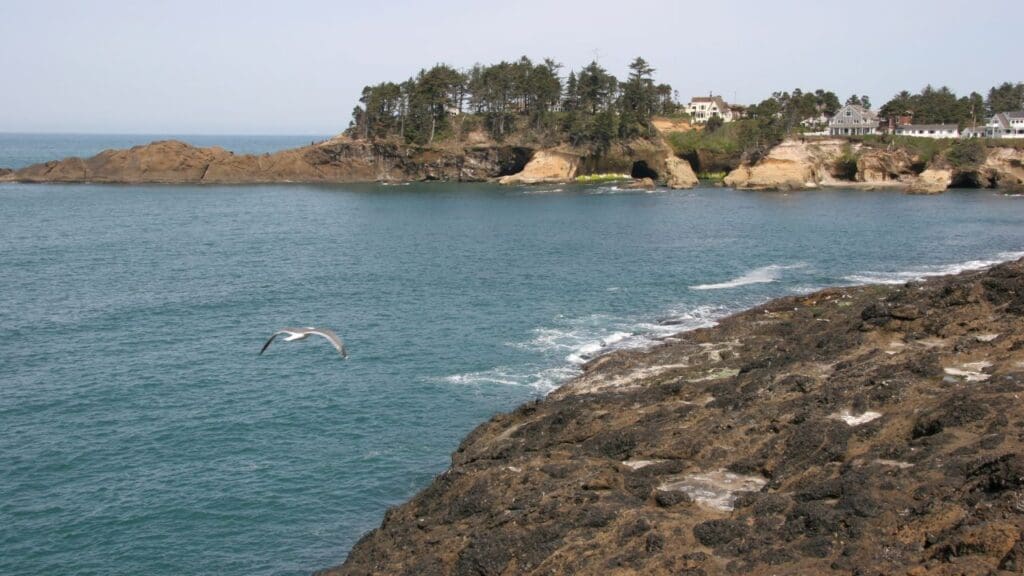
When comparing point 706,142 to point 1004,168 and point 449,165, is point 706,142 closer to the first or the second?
point 449,165

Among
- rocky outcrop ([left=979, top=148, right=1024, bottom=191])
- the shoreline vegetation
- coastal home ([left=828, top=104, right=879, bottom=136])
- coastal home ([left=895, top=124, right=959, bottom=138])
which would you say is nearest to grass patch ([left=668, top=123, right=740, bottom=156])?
the shoreline vegetation

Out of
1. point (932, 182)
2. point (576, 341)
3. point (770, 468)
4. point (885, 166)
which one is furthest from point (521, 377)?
point (885, 166)

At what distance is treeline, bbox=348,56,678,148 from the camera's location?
134750 millimetres

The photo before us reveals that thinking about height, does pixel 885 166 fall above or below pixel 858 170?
above

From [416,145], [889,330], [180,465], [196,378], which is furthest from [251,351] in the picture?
[416,145]

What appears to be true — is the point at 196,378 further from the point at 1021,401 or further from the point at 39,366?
the point at 1021,401

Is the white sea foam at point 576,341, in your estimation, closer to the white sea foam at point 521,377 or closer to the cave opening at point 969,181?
the white sea foam at point 521,377

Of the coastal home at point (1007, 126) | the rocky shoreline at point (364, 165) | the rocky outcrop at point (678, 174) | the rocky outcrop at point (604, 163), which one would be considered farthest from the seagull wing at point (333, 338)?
the coastal home at point (1007, 126)

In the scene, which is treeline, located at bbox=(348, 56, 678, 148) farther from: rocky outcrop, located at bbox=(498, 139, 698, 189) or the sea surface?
the sea surface

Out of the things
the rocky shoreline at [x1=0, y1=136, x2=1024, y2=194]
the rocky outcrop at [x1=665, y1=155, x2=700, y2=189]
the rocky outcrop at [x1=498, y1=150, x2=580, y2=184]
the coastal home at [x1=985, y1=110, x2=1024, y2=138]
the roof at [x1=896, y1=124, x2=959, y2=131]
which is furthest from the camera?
the roof at [x1=896, y1=124, x2=959, y2=131]

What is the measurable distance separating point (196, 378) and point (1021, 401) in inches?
1334

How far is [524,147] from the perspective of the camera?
135 meters

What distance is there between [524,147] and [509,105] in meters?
10.2

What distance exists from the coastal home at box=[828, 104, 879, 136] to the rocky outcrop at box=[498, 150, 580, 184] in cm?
5226
